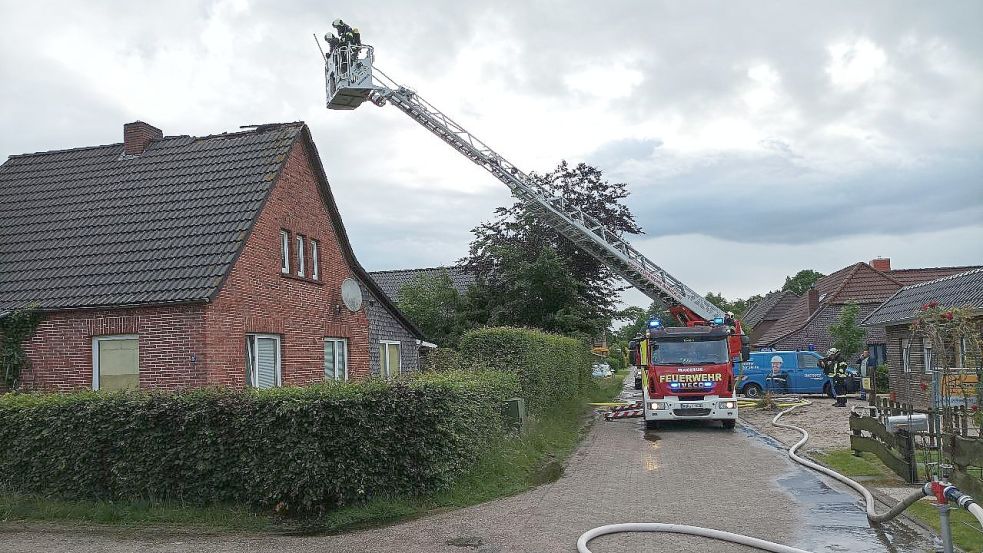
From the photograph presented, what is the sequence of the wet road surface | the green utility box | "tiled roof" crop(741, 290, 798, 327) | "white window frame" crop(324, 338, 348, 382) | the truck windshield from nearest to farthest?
the wet road surface, the green utility box, "white window frame" crop(324, 338, 348, 382), the truck windshield, "tiled roof" crop(741, 290, 798, 327)

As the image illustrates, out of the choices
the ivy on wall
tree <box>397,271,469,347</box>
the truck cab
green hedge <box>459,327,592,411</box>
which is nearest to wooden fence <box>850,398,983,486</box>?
the truck cab

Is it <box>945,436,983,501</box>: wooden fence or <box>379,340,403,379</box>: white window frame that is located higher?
<box>379,340,403,379</box>: white window frame

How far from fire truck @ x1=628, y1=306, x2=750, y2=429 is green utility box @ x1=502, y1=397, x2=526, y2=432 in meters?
6.06

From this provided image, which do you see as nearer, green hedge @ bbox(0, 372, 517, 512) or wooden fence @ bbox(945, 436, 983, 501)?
wooden fence @ bbox(945, 436, 983, 501)

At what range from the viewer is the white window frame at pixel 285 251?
17578mm

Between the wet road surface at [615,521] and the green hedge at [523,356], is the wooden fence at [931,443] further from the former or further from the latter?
the green hedge at [523,356]

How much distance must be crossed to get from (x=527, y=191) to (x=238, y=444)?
17.2m

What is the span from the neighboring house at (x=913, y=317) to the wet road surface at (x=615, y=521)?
13564 millimetres

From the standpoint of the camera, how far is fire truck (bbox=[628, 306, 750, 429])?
66.3 feet

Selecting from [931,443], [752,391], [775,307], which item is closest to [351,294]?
[931,443]

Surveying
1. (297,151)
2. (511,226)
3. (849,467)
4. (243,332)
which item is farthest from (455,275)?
(849,467)

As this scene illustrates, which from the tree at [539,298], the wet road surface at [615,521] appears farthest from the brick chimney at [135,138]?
the tree at [539,298]

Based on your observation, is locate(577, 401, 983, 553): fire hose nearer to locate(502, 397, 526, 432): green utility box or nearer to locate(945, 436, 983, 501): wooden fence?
locate(945, 436, 983, 501): wooden fence

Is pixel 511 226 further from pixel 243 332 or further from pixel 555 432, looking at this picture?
pixel 243 332
